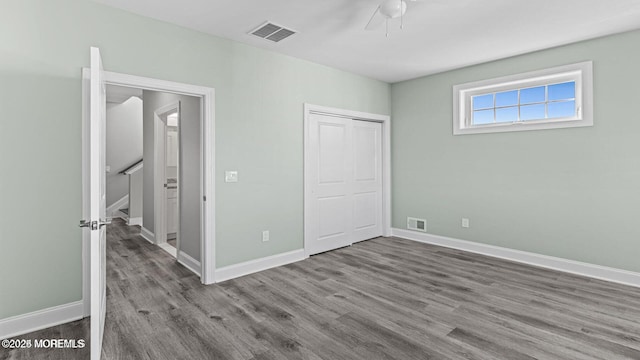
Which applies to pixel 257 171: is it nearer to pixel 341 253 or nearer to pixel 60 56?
pixel 341 253

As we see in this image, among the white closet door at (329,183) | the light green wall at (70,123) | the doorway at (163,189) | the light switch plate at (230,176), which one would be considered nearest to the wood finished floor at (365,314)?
the light green wall at (70,123)

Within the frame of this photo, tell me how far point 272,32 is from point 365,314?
9.12ft

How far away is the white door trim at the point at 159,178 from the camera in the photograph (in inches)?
191

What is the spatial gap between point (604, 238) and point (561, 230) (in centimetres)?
38

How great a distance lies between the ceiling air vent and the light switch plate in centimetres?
146

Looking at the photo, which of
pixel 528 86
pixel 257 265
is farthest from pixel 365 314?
pixel 528 86

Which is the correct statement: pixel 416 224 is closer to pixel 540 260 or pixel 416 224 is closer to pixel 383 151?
pixel 383 151

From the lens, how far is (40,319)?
7.98ft

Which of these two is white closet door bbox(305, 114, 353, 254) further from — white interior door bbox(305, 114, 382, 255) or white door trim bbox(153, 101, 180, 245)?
white door trim bbox(153, 101, 180, 245)

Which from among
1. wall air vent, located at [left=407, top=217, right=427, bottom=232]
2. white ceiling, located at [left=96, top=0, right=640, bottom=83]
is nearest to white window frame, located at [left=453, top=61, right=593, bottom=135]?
white ceiling, located at [left=96, top=0, right=640, bottom=83]

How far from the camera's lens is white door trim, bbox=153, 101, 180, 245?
4.85m

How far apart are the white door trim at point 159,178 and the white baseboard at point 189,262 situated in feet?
3.29

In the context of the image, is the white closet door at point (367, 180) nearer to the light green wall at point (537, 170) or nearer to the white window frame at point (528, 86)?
the light green wall at point (537, 170)

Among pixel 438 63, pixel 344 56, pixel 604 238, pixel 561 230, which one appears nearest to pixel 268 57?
pixel 344 56
